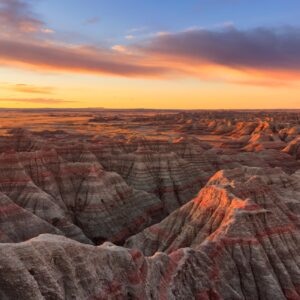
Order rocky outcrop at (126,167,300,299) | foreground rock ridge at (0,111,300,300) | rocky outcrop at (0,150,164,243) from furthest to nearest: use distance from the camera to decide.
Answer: rocky outcrop at (0,150,164,243), rocky outcrop at (126,167,300,299), foreground rock ridge at (0,111,300,300)

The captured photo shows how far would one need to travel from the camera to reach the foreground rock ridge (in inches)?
639

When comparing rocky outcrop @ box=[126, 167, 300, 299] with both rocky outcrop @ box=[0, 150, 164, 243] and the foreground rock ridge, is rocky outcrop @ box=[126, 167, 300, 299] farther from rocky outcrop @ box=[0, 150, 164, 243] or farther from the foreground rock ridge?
rocky outcrop @ box=[0, 150, 164, 243]

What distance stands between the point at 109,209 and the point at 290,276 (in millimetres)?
24672

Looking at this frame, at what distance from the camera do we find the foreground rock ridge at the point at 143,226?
16234 millimetres

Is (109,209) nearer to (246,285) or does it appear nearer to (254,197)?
(254,197)

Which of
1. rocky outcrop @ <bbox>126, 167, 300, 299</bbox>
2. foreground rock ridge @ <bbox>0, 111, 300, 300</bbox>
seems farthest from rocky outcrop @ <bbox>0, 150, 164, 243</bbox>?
rocky outcrop @ <bbox>126, 167, 300, 299</bbox>

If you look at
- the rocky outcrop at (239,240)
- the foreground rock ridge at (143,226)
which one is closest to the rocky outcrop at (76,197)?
the foreground rock ridge at (143,226)

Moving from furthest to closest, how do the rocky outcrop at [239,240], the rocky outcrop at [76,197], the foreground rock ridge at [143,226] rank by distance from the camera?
the rocky outcrop at [76,197]
the rocky outcrop at [239,240]
the foreground rock ridge at [143,226]

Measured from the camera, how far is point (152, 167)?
62.9 metres

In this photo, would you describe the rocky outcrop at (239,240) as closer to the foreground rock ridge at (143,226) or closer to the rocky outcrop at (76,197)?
the foreground rock ridge at (143,226)

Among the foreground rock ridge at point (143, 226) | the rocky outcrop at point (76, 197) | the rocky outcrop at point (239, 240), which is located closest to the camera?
the foreground rock ridge at point (143, 226)

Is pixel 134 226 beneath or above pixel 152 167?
beneath

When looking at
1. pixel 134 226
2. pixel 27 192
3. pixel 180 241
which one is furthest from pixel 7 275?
pixel 134 226

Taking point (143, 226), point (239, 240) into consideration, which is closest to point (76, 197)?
point (143, 226)
